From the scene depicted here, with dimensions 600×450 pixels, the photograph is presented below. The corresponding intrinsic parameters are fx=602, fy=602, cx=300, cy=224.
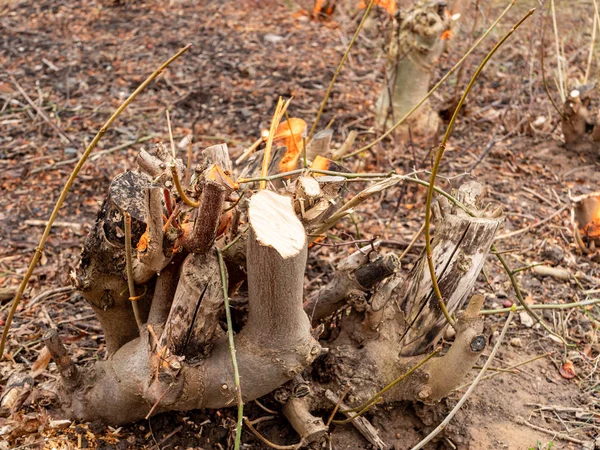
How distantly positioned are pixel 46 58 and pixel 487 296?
449cm

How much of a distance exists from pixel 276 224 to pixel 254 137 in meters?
2.98

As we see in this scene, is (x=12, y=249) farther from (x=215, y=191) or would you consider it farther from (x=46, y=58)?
(x=46, y=58)

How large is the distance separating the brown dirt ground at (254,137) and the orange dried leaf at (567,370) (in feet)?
0.10

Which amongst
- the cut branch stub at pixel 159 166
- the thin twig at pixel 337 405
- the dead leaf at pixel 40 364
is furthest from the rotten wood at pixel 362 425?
the dead leaf at pixel 40 364

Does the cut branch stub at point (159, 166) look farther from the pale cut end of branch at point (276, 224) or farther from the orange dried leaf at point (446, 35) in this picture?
the orange dried leaf at point (446, 35)

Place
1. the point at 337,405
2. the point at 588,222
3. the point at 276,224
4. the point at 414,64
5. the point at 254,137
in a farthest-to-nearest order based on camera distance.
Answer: the point at 254,137
the point at 414,64
the point at 588,222
the point at 337,405
the point at 276,224

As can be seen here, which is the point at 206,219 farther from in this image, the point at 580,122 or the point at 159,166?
the point at 580,122

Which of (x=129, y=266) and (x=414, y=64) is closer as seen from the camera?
(x=129, y=266)

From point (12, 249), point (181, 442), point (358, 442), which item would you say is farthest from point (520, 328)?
point (12, 249)

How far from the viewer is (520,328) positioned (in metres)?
3.18

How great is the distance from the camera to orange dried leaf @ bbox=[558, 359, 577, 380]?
116 inches

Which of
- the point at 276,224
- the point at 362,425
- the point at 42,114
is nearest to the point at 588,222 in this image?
the point at 362,425

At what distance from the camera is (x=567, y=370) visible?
2965mm

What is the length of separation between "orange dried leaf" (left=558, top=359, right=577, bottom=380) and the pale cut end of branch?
6.12 feet
